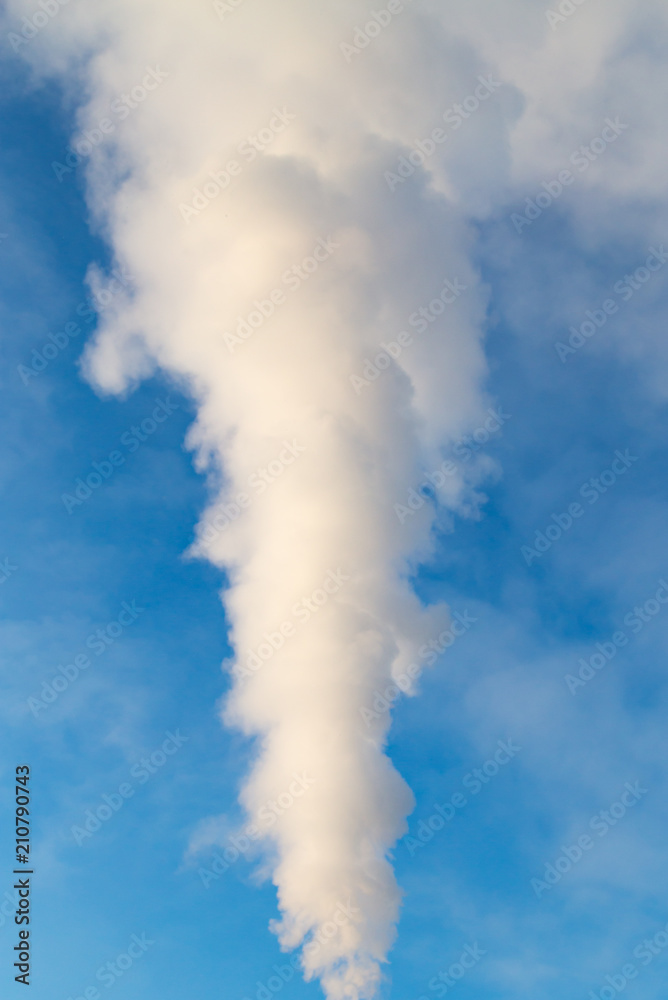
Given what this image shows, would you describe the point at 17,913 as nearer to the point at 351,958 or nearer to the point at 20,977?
the point at 20,977

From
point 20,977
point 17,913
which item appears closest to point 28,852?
point 17,913

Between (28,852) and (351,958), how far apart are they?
20.2 meters

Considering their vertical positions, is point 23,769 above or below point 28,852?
above

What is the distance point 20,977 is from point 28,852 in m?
5.27

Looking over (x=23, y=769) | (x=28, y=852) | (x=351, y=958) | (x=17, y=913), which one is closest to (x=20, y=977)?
(x=17, y=913)

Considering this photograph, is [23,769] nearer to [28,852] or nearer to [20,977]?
[28,852]

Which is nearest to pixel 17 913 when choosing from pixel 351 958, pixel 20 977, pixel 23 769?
pixel 20 977

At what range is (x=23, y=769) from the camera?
39.0 m

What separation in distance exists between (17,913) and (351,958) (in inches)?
761

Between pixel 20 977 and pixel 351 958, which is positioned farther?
pixel 351 958

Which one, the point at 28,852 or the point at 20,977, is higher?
the point at 28,852

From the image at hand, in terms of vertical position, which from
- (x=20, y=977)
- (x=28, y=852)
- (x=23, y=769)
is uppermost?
(x=23, y=769)

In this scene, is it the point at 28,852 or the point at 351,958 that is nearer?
the point at 28,852

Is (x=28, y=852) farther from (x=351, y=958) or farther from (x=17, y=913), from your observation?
(x=351, y=958)
